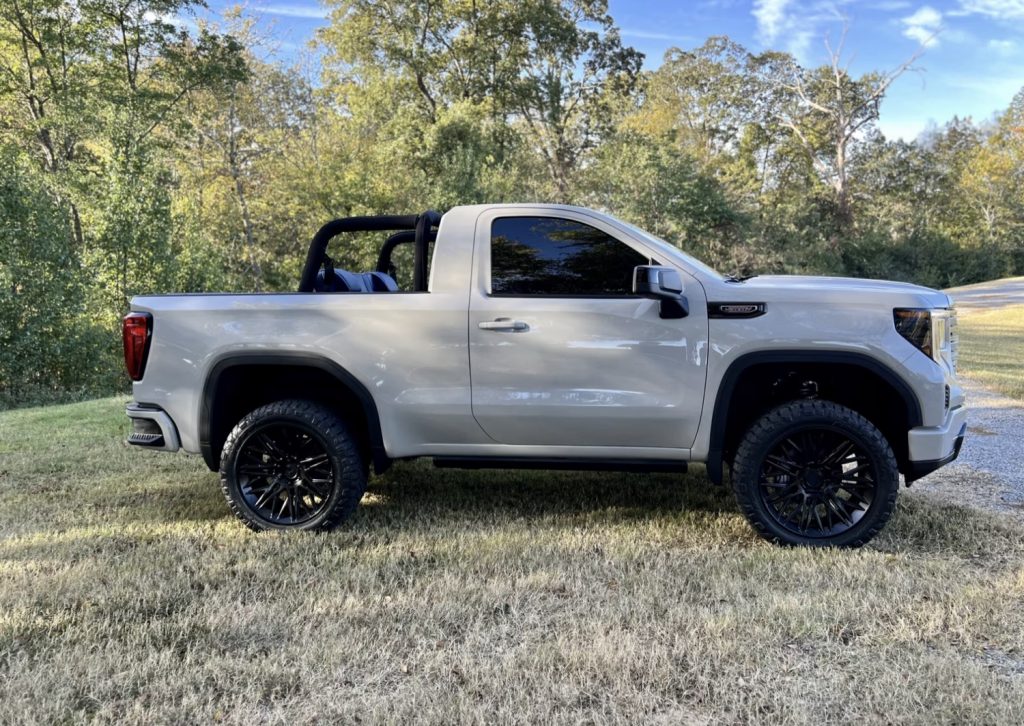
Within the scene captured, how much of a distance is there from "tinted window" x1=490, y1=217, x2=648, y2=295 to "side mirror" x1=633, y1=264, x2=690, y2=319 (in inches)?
8.9

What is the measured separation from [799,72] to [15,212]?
153ft

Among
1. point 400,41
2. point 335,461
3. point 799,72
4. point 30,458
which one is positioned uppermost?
point 799,72

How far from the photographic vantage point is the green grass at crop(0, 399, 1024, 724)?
89.3 inches

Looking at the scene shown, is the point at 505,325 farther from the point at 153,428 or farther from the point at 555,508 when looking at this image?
the point at 153,428

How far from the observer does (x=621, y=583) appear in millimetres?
3156

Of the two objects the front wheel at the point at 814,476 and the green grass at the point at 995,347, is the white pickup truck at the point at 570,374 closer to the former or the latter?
the front wheel at the point at 814,476

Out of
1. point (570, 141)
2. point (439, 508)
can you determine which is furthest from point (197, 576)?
point (570, 141)

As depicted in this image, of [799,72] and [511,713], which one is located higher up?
[799,72]

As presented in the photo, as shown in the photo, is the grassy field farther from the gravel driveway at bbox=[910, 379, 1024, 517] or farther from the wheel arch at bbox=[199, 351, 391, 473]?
the gravel driveway at bbox=[910, 379, 1024, 517]

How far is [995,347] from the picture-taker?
15.7m

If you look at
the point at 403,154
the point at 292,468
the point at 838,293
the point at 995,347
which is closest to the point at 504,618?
the point at 292,468

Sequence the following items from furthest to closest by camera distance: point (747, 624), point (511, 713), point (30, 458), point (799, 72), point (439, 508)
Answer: point (799, 72), point (30, 458), point (439, 508), point (747, 624), point (511, 713)

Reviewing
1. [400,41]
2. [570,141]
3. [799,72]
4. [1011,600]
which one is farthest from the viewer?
[799,72]

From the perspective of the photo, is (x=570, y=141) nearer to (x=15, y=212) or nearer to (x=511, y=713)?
(x=15, y=212)
